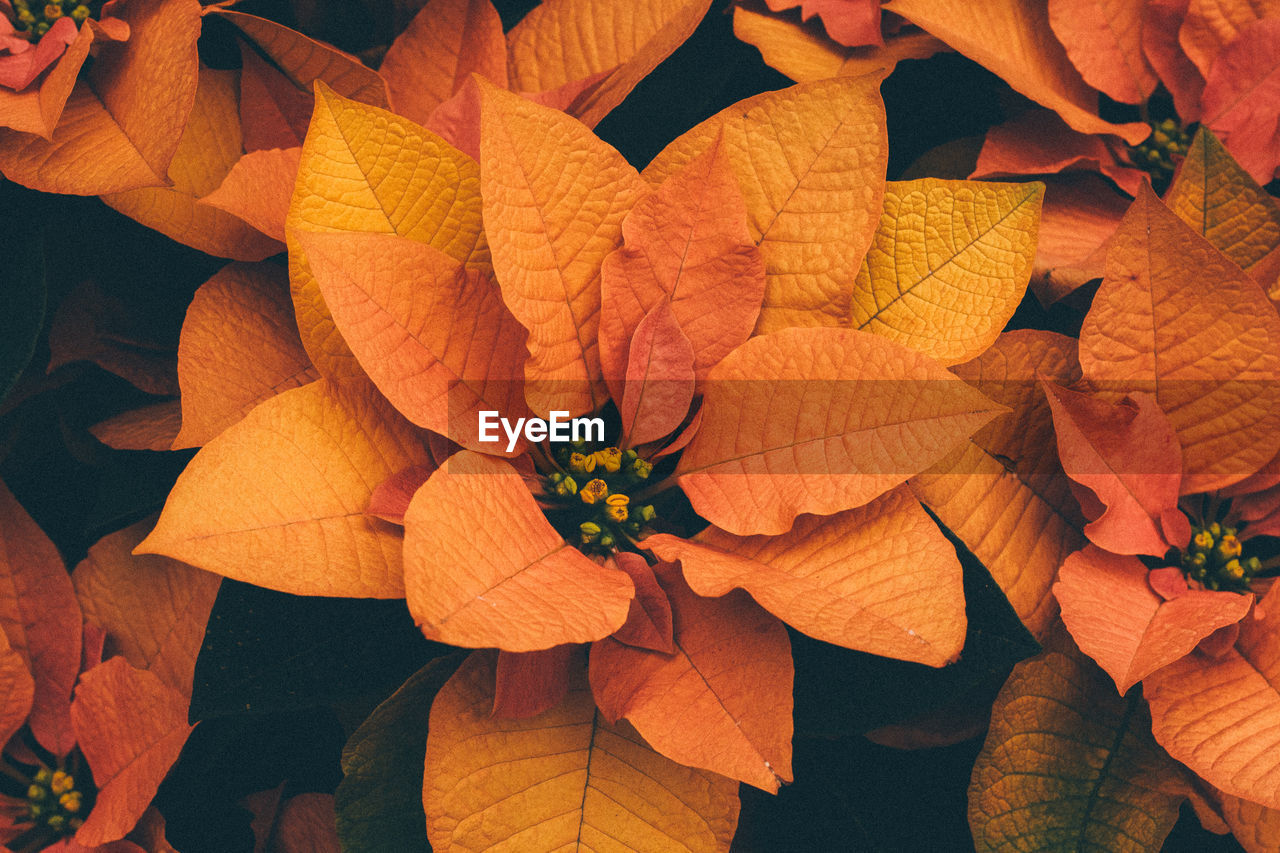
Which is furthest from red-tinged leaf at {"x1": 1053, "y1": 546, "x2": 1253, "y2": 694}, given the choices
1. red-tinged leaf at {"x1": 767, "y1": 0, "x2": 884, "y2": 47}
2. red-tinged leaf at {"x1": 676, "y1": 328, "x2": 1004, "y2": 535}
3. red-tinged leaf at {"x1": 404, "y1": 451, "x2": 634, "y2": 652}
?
red-tinged leaf at {"x1": 767, "y1": 0, "x2": 884, "y2": 47}

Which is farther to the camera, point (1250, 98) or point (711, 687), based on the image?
point (1250, 98)

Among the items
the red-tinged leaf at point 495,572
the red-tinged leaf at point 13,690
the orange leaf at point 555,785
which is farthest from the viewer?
the red-tinged leaf at point 13,690

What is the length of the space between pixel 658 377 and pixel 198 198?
290mm

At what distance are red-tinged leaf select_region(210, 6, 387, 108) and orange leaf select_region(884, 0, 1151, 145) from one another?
0.99 ft

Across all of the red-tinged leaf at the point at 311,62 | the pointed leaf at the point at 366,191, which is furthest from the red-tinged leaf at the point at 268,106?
the pointed leaf at the point at 366,191

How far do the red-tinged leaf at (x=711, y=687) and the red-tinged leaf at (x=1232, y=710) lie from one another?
199mm

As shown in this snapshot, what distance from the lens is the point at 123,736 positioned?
54 centimetres

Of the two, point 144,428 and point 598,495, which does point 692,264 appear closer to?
point 598,495

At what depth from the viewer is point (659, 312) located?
44cm

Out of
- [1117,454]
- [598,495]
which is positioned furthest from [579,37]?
[1117,454]

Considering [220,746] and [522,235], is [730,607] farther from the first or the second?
[220,746]

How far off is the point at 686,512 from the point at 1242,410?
12.0 inches

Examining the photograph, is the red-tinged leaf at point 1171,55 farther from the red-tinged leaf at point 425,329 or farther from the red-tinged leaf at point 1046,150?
the red-tinged leaf at point 425,329

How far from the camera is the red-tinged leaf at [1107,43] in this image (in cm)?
59
